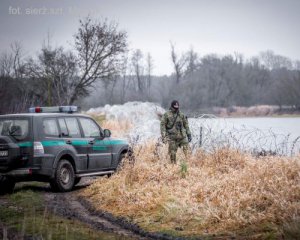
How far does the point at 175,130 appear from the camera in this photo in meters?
14.1

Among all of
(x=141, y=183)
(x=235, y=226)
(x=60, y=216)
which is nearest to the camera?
(x=235, y=226)

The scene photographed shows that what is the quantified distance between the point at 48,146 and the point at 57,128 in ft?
2.09

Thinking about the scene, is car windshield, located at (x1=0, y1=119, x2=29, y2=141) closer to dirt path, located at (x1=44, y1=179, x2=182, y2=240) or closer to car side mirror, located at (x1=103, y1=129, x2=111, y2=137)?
dirt path, located at (x1=44, y1=179, x2=182, y2=240)

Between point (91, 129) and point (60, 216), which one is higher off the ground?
point (91, 129)

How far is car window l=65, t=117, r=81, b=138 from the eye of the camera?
12.2 metres

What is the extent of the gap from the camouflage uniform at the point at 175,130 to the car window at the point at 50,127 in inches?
133

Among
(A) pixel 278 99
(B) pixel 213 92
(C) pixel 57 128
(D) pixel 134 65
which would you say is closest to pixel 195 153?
(C) pixel 57 128

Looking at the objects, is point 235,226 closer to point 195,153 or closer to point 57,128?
point 57,128

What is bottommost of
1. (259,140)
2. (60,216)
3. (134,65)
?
(60,216)

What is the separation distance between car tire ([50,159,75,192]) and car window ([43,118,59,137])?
2.17ft

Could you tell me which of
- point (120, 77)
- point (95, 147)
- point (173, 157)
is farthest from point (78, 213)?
point (120, 77)

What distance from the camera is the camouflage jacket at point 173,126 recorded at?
1410 cm

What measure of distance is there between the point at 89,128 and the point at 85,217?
413 cm

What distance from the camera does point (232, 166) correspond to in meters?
12.6
